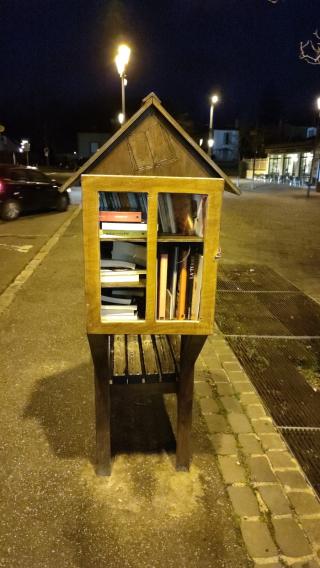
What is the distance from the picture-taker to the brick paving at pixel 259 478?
7.62 ft

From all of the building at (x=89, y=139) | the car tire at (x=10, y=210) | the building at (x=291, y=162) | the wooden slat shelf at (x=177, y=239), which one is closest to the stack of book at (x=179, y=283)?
the wooden slat shelf at (x=177, y=239)

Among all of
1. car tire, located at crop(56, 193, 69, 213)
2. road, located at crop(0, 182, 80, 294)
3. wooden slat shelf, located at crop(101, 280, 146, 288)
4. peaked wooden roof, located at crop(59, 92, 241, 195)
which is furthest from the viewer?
car tire, located at crop(56, 193, 69, 213)

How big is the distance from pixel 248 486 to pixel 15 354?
2.76 meters

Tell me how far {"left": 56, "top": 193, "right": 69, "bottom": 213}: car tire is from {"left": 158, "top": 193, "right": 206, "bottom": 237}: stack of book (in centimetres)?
1361

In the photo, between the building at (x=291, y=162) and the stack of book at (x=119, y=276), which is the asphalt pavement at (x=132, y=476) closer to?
the stack of book at (x=119, y=276)

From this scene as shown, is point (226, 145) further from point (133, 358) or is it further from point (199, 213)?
point (199, 213)

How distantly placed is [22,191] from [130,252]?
12116 millimetres

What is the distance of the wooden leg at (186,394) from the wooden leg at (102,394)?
47cm

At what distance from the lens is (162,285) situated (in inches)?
97.8

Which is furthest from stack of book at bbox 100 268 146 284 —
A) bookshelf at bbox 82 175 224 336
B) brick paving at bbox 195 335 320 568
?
brick paving at bbox 195 335 320 568

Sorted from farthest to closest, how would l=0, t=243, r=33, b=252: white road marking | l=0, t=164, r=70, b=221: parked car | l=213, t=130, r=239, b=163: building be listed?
1. l=213, t=130, r=239, b=163: building
2. l=0, t=164, r=70, b=221: parked car
3. l=0, t=243, r=33, b=252: white road marking

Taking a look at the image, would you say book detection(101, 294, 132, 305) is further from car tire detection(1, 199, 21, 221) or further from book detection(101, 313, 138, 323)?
car tire detection(1, 199, 21, 221)

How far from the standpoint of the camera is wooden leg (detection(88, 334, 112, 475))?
251cm

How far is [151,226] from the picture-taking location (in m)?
2.31
